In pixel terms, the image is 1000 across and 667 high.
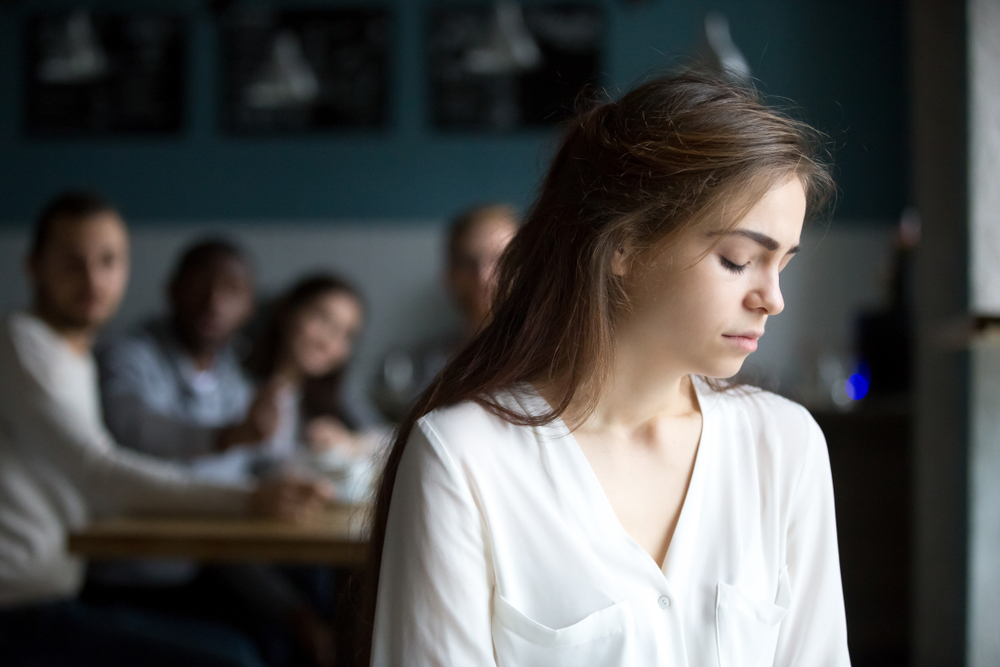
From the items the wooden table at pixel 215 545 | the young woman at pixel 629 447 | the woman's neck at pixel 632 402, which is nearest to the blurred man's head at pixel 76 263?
the wooden table at pixel 215 545

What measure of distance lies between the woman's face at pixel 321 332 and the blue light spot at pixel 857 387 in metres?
2.00

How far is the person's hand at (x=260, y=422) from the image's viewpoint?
7.43 ft

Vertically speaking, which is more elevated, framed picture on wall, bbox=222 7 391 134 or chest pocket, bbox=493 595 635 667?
framed picture on wall, bbox=222 7 391 134

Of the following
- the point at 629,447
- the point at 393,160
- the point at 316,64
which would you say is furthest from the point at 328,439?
the point at 316,64

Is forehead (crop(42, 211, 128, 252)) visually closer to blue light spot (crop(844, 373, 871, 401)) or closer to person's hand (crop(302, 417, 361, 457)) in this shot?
person's hand (crop(302, 417, 361, 457))

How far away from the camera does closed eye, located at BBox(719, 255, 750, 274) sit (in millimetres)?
842

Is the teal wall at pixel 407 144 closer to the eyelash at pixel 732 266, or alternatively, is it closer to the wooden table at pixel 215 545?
the wooden table at pixel 215 545

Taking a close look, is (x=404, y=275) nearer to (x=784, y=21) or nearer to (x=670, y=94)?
(x=784, y=21)

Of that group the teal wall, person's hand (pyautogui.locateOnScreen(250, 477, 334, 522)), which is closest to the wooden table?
person's hand (pyautogui.locateOnScreen(250, 477, 334, 522))

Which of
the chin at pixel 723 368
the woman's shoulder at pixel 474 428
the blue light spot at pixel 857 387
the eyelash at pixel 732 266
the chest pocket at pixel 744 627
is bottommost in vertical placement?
the blue light spot at pixel 857 387

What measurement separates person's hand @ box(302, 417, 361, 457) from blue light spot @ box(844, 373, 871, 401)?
2001mm

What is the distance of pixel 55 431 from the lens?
1.81m

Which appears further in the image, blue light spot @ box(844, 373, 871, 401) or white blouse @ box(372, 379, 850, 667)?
blue light spot @ box(844, 373, 871, 401)

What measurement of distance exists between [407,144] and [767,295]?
11.3ft
